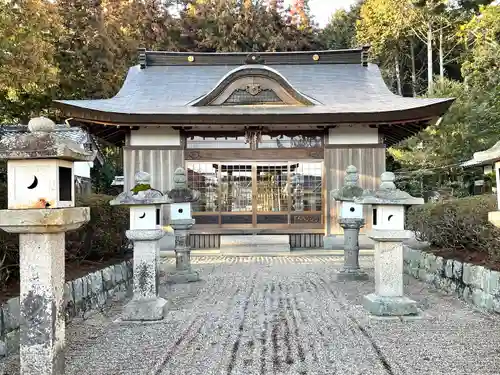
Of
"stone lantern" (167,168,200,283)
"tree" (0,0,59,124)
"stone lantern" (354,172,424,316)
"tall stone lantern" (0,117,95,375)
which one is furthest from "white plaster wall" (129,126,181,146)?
"tall stone lantern" (0,117,95,375)

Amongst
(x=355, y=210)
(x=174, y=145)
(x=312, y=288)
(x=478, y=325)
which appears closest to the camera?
(x=478, y=325)

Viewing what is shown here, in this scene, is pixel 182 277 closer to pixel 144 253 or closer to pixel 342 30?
pixel 144 253

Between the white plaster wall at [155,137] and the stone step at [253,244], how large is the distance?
300cm

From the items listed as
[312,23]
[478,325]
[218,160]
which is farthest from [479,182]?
[312,23]

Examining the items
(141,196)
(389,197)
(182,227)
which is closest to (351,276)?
(389,197)

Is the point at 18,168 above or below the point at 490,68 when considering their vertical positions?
below

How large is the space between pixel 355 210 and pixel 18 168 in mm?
6178

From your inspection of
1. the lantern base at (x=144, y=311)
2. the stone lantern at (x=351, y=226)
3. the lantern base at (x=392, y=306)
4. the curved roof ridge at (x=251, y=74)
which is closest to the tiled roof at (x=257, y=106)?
the curved roof ridge at (x=251, y=74)

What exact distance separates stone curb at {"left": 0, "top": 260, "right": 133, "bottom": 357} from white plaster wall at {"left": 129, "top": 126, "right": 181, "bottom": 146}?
520cm

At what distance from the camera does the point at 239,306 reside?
6.38 meters

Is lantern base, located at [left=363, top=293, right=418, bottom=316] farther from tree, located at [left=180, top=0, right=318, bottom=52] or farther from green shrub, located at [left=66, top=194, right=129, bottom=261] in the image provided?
tree, located at [left=180, top=0, right=318, bottom=52]

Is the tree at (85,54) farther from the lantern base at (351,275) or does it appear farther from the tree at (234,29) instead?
the lantern base at (351,275)

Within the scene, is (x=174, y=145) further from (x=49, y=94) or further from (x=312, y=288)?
(x=49, y=94)

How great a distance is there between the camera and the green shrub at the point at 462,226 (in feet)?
20.7
